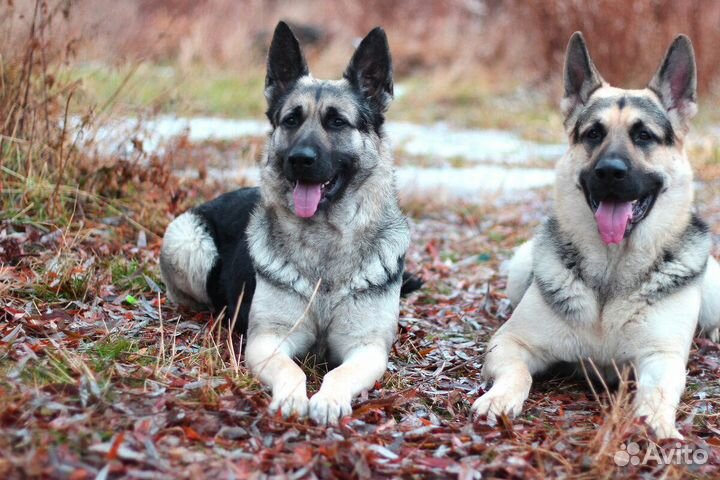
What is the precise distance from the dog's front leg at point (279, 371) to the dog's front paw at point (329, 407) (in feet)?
0.16

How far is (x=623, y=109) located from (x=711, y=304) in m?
1.61

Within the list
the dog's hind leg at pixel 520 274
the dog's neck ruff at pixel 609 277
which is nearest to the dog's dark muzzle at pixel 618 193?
the dog's neck ruff at pixel 609 277

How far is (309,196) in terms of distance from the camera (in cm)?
417

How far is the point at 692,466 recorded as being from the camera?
324 centimetres

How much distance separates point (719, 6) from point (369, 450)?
43.4ft

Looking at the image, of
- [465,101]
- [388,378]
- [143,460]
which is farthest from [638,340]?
[465,101]

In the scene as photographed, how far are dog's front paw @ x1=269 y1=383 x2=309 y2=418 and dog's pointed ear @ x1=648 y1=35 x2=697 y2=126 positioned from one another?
104 inches

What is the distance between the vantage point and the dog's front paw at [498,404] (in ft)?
11.9

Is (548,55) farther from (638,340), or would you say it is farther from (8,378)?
(8,378)

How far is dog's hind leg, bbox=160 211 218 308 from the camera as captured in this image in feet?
16.8

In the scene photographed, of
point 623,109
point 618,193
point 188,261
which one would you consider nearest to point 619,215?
point 618,193

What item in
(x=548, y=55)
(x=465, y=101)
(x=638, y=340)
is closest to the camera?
(x=638, y=340)

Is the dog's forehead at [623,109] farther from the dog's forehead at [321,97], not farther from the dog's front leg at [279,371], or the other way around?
the dog's front leg at [279,371]

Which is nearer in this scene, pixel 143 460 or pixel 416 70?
pixel 143 460
